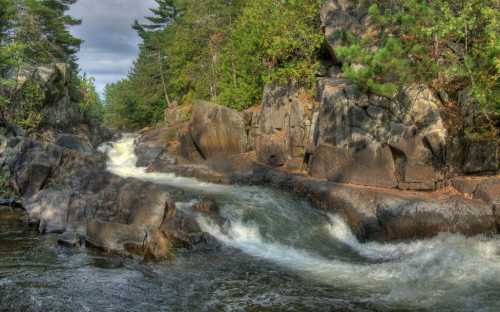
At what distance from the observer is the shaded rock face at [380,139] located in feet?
51.4

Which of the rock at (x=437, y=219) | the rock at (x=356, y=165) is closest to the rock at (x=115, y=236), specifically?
the rock at (x=437, y=219)

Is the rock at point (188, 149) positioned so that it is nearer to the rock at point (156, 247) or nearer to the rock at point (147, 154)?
the rock at point (147, 154)

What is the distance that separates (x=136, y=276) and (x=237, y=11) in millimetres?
27882

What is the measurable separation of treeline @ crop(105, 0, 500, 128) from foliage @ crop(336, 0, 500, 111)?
0.03 metres

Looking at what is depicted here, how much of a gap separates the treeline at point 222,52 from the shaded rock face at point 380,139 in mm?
A: 4546

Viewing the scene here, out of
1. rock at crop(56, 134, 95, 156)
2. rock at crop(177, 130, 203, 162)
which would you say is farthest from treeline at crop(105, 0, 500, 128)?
rock at crop(56, 134, 95, 156)

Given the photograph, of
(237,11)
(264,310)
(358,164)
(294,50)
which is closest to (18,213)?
(264,310)

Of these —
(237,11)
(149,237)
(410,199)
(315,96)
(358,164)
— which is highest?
(237,11)

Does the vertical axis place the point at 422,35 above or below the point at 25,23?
below

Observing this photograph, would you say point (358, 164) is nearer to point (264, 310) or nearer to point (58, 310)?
point (264, 310)

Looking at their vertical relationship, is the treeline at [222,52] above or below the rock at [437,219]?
above

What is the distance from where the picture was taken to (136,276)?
9.91 meters

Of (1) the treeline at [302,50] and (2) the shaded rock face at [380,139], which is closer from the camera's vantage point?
(1) the treeline at [302,50]

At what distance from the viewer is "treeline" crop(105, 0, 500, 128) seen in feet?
43.7
